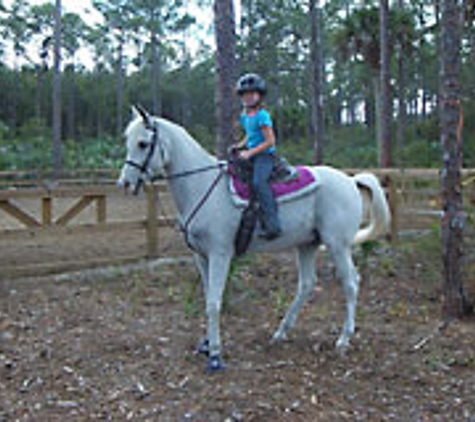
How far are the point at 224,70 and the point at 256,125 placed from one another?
2.42 meters

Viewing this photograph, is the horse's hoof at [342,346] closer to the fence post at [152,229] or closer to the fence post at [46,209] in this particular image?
the fence post at [152,229]

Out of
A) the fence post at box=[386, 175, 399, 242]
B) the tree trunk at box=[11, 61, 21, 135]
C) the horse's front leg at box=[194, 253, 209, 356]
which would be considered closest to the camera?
the horse's front leg at box=[194, 253, 209, 356]

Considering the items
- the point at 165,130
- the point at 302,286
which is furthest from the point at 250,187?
the point at 302,286

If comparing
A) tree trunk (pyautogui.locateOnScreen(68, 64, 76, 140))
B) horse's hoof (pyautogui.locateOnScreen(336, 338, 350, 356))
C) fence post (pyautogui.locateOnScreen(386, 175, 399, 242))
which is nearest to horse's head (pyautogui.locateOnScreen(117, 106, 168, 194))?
horse's hoof (pyautogui.locateOnScreen(336, 338, 350, 356))

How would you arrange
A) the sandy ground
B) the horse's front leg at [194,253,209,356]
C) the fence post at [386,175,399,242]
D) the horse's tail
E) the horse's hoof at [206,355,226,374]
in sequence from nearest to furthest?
the horse's hoof at [206,355,226,374], the horse's front leg at [194,253,209,356], the horse's tail, the sandy ground, the fence post at [386,175,399,242]

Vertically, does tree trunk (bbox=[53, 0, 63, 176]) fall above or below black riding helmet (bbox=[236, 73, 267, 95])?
above

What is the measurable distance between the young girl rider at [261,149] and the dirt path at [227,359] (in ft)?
4.19

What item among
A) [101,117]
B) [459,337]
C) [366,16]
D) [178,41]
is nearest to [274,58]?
[178,41]

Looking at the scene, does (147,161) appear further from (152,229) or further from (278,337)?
(152,229)

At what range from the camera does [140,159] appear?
14.9 feet

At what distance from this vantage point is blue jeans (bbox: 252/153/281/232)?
15.8 ft

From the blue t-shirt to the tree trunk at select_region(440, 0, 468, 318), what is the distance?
89.3 inches

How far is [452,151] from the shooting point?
6.02 m

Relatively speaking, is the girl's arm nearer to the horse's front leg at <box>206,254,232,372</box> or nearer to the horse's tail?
the horse's front leg at <box>206,254,232,372</box>
